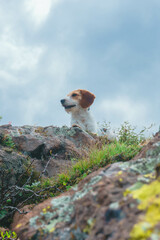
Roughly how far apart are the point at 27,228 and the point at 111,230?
0.79 metres

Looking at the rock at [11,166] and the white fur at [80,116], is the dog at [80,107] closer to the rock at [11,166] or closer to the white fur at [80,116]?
the white fur at [80,116]

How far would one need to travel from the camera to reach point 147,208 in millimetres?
1172

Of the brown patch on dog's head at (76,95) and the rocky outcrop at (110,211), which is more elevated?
the brown patch on dog's head at (76,95)

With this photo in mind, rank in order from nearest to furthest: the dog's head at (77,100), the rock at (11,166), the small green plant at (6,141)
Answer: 1. the rock at (11,166)
2. the small green plant at (6,141)
3. the dog's head at (77,100)

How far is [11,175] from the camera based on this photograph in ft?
17.0

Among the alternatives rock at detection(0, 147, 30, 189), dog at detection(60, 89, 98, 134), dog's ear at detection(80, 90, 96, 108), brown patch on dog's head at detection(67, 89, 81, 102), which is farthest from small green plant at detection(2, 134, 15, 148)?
dog's ear at detection(80, 90, 96, 108)

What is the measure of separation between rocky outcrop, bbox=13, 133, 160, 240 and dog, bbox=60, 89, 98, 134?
8.20 metres

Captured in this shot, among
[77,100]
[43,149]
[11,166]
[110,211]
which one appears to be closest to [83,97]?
[77,100]

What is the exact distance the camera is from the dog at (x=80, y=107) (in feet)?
32.8

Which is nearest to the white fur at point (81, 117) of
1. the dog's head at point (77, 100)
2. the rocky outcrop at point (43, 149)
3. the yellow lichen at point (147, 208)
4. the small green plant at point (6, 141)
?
the dog's head at point (77, 100)

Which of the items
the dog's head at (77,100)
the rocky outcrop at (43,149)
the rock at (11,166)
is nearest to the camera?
the rock at (11,166)

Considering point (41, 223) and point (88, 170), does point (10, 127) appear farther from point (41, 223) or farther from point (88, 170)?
point (41, 223)

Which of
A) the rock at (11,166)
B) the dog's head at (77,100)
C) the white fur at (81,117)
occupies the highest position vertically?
the dog's head at (77,100)

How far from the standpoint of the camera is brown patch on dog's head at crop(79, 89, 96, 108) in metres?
9.99
